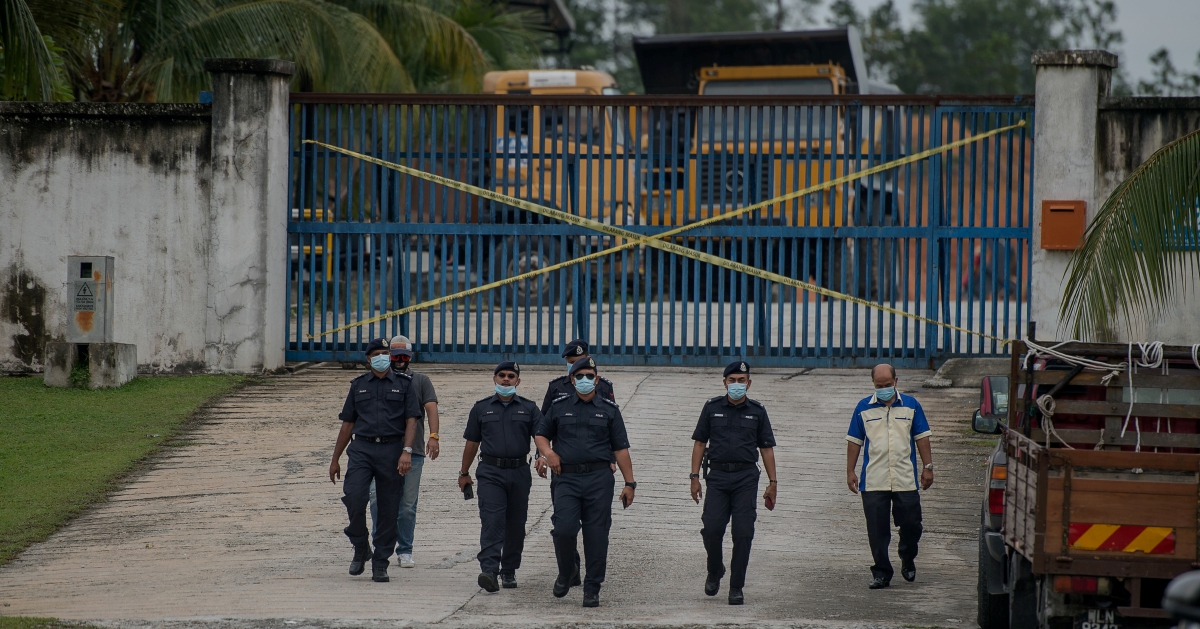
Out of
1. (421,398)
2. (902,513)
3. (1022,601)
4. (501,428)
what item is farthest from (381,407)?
(1022,601)

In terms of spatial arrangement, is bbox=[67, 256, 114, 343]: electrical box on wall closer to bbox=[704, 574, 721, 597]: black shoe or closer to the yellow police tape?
the yellow police tape

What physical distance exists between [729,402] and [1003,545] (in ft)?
6.19

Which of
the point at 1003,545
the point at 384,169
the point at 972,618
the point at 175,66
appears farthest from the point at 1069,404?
the point at 175,66

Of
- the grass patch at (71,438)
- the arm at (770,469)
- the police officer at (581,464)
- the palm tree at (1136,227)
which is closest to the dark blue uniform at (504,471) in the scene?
the police officer at (581,464)

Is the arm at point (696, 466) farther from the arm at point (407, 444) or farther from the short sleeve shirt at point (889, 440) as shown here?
the arm at point (407, 444)

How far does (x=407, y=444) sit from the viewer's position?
840 cm

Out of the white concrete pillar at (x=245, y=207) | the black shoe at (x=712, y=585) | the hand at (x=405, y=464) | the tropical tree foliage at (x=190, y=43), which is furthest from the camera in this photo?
the tropical tree foliage at (x=190, y=43)

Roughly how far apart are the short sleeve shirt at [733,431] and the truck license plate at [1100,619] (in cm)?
246

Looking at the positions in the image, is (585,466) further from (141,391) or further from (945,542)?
(141,391)

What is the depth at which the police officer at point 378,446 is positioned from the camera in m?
8.23

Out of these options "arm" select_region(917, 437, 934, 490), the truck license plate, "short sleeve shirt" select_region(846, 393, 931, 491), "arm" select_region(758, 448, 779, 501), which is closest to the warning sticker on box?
"arm" select_region(758, 448, 779, 501)

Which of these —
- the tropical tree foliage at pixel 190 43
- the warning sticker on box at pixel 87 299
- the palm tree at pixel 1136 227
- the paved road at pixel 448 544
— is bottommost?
the paved road at pixel 448 544

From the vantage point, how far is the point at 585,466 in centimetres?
805

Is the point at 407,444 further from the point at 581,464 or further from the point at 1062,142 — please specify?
the point at 1062,142
